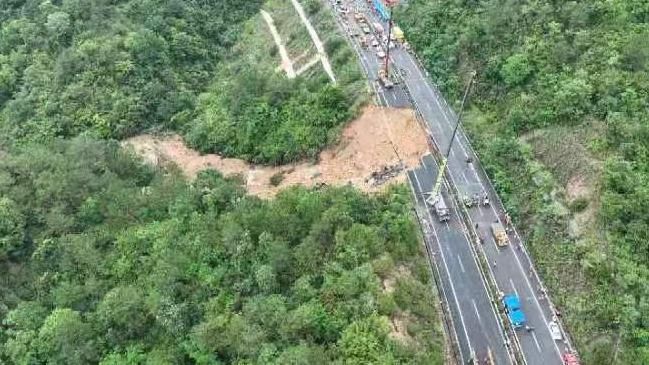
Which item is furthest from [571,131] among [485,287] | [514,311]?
[514,311]

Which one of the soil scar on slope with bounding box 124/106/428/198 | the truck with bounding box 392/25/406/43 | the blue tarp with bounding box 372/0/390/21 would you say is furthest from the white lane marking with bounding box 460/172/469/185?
the blue tarp with bounding box 372/0/390/21

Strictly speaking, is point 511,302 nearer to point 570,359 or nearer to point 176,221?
point 570,359

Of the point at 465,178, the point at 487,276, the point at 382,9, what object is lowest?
the point at 487,276

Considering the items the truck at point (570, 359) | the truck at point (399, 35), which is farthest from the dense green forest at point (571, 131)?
the truck at point (399, 35)

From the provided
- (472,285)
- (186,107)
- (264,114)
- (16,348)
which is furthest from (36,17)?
(472,285)

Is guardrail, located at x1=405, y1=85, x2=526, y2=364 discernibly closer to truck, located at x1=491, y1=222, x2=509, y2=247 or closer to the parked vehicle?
truck, located at x1=491, y1=222, x2=509, y2=247

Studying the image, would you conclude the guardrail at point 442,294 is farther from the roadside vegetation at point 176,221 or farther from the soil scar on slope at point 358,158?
the soil scar on slope at point 358,158
